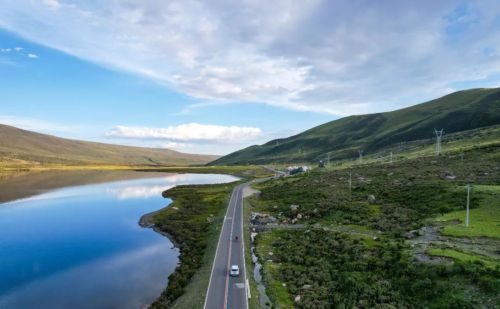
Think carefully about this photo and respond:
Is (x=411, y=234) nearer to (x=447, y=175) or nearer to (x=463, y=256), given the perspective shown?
(x=463, y=256)

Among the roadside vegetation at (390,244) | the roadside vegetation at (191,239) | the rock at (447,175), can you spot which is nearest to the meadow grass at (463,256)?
the roadside vegetation at (390,244)

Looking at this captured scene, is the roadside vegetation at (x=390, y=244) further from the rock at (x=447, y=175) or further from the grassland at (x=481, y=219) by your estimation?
the rock at (x=447, y=175)

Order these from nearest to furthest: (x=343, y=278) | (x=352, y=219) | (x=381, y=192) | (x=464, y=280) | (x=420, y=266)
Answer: (x=464, y=280)
(x=420, y=266)
(x=343, y=278)
(x=352, y=219)
(x=381, y=192)

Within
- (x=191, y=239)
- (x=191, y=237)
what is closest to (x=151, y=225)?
(x=191, y=237)

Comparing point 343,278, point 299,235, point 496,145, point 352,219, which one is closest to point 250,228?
point 299,235

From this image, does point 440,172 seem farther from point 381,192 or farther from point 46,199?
point 46,199

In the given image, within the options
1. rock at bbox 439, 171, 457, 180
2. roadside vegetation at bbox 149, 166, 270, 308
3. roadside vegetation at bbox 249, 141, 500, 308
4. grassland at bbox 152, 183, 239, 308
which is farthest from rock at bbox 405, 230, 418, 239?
rock at bbox 439, 171, 457, 180
